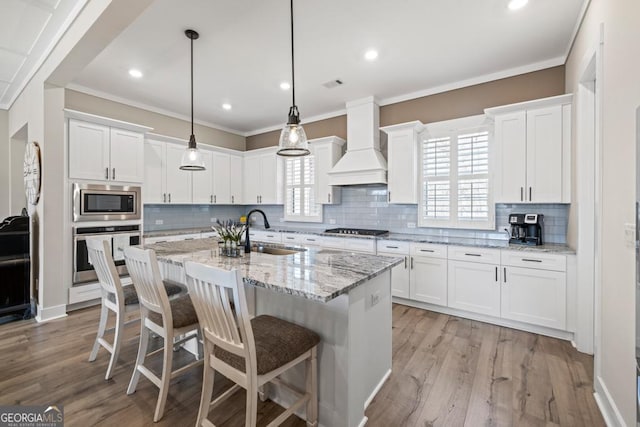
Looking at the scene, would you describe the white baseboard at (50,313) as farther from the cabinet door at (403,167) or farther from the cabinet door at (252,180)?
the cabinet door at (403,167)

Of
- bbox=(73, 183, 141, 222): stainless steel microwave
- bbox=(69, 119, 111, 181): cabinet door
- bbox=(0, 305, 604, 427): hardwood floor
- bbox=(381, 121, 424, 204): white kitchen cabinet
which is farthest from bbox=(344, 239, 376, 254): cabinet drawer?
bbox=(69, 119, 111, 181): cabinet door

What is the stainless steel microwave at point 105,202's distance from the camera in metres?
3.61

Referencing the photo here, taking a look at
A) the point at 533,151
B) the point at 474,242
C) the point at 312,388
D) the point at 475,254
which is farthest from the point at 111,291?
the point at 533,151

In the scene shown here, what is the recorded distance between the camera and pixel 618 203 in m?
1.69

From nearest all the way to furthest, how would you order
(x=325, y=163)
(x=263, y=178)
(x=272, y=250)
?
(x=272, y=250) < (x=325, y=163) < (x=263, y=178)

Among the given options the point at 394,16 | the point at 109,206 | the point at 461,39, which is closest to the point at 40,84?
the point at 109,206

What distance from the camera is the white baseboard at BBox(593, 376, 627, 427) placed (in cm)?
Answer: 166

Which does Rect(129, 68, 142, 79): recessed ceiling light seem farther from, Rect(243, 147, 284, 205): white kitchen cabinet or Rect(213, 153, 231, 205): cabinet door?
Rect(243, 147, 284, 205): white kitchen cabinet

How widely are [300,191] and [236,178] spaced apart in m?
1.50

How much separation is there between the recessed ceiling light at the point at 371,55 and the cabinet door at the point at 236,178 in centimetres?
351

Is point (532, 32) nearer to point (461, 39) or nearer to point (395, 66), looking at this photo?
point (461, 39)

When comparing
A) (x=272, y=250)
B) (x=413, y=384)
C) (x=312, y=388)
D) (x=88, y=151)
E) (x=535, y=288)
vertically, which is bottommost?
(x=413, y=384)

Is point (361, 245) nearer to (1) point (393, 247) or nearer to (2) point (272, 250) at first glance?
(1) point (393, 247)

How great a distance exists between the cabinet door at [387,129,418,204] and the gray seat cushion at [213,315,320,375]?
288cm
